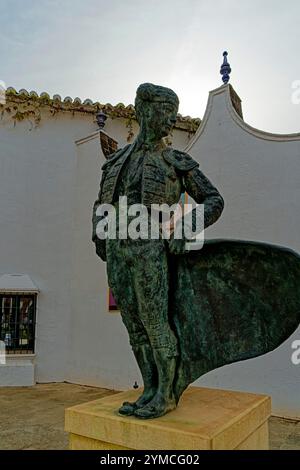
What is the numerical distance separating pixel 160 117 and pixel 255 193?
3578mm

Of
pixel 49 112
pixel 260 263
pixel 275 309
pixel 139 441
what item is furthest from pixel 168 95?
pixel 49 112

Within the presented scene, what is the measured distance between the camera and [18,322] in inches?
284

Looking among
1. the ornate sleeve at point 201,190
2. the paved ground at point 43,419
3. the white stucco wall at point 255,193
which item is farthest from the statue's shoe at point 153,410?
the white stucco wall at point 255,193

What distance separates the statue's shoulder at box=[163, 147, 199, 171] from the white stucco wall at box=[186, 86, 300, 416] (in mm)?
3302

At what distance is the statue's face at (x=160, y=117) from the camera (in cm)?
211

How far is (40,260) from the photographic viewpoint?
7.39 meters

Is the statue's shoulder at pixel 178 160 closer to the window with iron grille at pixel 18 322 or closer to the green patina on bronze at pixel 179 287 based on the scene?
the green patina on bronze at pixel 179 287

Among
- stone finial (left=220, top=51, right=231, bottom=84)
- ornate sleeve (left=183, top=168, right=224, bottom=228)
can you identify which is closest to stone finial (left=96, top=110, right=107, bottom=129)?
stone finial (left=220, top=51, right=231, bottom=84)

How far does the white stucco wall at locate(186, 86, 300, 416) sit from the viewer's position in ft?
16.1

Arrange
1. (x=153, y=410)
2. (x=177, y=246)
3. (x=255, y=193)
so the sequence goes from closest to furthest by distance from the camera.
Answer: (x=153, y=410) < (x=177, y=246) < (x=255, y=193)

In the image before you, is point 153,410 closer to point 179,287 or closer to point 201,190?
point 179,287

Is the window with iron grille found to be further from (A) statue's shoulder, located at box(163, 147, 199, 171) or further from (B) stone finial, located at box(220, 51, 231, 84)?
(A) statue's shoulder, located at box(163, 147, 199, 171)

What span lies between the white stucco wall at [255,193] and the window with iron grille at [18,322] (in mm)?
3336

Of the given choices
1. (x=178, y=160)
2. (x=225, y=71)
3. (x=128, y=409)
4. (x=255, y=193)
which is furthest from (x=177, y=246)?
(x=225, y=71)
